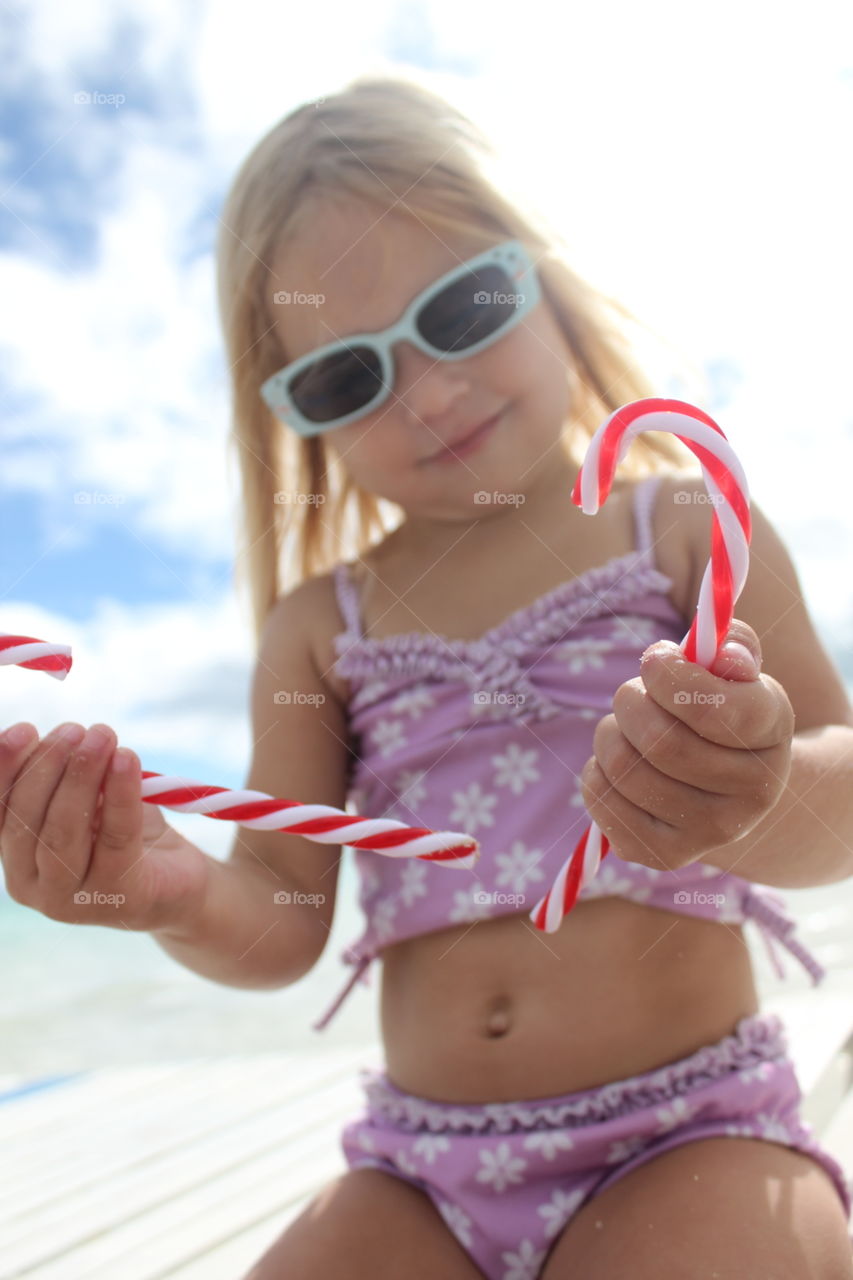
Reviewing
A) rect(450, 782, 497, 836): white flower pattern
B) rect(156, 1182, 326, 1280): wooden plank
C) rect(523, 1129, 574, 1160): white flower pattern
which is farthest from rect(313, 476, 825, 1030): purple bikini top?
rect(156, 1182, 326, 1280): wooden plank

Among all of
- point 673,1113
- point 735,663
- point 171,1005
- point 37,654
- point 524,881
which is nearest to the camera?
point 735,663

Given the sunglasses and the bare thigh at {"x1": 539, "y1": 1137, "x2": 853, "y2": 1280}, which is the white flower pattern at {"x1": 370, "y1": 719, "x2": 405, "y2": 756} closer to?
the sunglasses

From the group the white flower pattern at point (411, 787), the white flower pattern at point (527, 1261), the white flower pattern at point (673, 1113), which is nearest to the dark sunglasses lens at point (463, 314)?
the white flower pattern at point (411, 787)

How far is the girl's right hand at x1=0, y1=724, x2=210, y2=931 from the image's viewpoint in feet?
3.10

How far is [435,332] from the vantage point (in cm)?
127

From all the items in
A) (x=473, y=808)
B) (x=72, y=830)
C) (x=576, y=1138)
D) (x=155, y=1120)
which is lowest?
(x=155, y=1120)

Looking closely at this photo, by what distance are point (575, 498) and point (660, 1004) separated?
23.6 inches

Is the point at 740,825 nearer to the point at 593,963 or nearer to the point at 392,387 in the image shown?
the point at 593,963

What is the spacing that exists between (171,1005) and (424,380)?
4.42 meters

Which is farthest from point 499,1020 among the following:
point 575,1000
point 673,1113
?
point 673,1113

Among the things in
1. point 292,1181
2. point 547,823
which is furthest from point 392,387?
point 292,1181

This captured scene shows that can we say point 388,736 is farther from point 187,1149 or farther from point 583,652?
point 187,1149

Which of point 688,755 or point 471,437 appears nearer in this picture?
point 688,755

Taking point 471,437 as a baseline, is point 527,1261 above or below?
below
